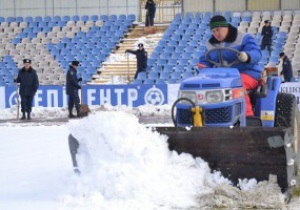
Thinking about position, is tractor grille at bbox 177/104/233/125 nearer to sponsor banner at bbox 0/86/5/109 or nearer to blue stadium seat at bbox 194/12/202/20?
sponsor banner at bbox 0/86/5/109

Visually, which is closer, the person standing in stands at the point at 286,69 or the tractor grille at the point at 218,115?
the tractor grille at the point at 218,115

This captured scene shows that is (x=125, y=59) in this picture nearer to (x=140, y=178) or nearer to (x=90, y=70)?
(x=90, y=70)

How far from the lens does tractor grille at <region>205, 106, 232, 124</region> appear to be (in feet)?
24.3

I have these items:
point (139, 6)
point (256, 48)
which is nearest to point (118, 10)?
point (139, 6)

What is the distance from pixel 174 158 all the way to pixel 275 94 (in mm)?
1846

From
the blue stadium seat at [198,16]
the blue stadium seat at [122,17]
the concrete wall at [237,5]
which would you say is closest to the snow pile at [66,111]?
the blue stadium seat at [198,16]

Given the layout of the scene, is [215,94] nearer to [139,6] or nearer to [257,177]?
[257,177]

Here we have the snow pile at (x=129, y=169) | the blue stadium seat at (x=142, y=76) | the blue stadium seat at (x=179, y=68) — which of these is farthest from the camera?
the blue stadium seat at (x=179, y=68)

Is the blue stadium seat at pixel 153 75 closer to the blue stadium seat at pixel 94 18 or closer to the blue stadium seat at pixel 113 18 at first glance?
the blue stadium seat at pixel 113 18

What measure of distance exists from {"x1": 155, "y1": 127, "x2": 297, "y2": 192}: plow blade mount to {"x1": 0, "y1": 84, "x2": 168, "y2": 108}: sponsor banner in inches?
558

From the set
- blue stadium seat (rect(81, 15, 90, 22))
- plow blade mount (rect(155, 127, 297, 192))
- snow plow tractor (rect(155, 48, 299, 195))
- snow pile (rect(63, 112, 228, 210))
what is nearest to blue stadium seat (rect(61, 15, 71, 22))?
blue stadium seat (rect(81, 15, 90, 22))

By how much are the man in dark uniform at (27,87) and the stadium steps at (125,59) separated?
643 centimetres

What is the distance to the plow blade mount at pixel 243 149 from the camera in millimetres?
6871

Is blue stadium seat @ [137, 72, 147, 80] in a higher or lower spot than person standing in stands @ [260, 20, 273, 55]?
lower
